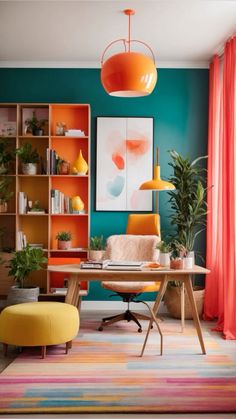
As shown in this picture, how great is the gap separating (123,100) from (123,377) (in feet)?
12.4

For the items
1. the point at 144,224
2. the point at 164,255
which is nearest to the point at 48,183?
the point at 144,224

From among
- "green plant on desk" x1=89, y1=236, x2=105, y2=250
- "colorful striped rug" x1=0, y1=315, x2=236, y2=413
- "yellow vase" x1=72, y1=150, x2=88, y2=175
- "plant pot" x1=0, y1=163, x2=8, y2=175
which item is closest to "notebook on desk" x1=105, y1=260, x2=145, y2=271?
"colorful striped rug" x1=0, y1=315, x2=236, y2=413

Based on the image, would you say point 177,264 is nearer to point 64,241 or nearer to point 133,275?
point 133,275

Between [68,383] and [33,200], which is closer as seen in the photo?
[68,383]

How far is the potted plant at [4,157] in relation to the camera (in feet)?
20.3

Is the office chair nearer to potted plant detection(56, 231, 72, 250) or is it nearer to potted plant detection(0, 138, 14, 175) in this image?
potted plant detection(56, 231, 72, 250)

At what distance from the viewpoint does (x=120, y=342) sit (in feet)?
16.1

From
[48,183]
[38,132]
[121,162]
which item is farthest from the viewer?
[121,162]

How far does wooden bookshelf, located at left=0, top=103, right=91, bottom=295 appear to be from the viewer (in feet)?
20.6

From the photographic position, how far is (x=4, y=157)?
6.22m

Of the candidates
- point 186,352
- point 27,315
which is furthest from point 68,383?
point 186,352

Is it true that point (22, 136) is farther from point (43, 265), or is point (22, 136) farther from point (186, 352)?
point (186, 352)

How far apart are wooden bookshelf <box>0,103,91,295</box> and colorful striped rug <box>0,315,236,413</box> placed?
1611 mm

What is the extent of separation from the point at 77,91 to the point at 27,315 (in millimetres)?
3347
